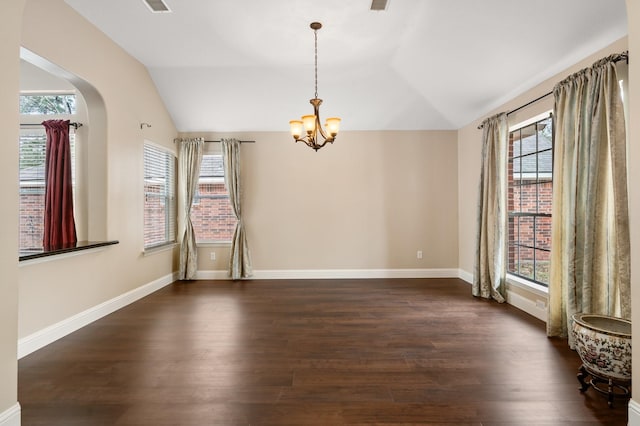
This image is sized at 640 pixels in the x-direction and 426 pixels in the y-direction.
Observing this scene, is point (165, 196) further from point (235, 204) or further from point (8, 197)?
point (8, 197)

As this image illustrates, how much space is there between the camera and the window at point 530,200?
12.3 feet

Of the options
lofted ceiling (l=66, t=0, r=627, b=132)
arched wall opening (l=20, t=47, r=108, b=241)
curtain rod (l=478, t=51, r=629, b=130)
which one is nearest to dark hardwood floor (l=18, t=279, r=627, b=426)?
arched wall opening (l=20, t=47, r=108, b=241)

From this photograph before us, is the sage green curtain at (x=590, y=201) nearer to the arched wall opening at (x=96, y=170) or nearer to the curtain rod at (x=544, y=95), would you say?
the curtain rod at (x=544, y=95)

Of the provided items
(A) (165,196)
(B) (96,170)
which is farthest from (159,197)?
(B) (96,170)

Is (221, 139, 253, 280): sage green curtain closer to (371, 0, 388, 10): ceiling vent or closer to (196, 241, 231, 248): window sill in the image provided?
(196, 241, 231, 248): window sill

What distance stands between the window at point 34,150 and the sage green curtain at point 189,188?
5.49ft

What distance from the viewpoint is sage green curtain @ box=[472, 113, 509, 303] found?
13.9 feet

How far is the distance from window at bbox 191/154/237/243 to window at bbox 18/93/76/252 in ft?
6.64

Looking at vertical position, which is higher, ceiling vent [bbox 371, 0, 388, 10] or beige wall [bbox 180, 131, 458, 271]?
ceiling vent [bbox 371, 0, 388, 10]

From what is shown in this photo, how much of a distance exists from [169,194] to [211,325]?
2.87 meters

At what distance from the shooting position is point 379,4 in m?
3.21

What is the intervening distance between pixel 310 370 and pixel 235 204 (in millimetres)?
3596

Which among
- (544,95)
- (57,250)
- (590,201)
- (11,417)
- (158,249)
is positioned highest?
(544,95)

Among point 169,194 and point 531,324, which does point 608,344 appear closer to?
point 531,324
